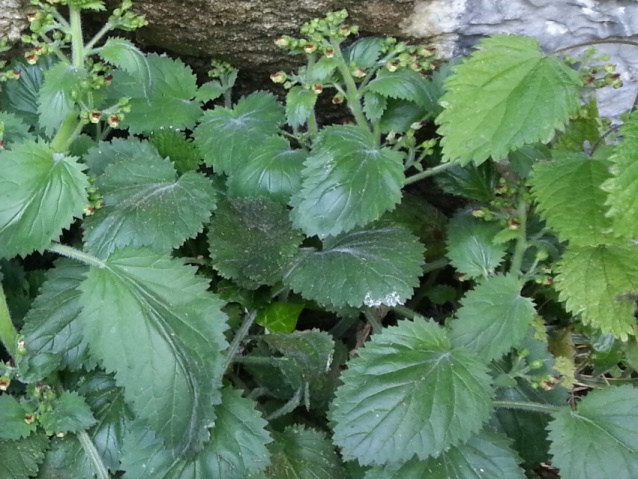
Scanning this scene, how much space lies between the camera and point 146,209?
1.42 meters

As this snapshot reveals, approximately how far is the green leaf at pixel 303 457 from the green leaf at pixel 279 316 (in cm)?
28

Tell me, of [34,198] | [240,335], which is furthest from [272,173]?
[34,198]

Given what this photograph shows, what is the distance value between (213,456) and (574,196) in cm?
93

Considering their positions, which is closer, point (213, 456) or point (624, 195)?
point (624, 195)

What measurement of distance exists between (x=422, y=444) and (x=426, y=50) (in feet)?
3.02

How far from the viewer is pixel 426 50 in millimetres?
1504

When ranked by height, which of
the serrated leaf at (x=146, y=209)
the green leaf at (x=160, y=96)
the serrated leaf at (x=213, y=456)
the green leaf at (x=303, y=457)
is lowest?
the green leaf at (x=303, y=457)

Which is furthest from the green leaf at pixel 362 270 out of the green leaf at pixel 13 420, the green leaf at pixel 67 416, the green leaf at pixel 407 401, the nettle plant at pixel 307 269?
the green leaf at pixel 13 420

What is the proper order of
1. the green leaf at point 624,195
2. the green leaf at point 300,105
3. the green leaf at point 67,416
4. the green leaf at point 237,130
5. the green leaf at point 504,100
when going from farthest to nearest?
the green leaf at point 237,130 → the green leaf at point 300,105 → the green leaf at point 67,416 → the green leaf at point 504,100 → the green leaf at point 624,195

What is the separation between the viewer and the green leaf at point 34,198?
1.30 m

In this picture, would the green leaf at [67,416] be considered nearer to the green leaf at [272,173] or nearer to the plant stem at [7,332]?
the plant stem at [7,332]

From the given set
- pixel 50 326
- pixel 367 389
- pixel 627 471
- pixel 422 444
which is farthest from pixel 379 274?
pixel 50 326

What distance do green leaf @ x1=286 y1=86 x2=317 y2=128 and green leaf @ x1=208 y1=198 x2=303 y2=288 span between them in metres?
0.21

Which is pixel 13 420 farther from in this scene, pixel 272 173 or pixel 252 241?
pixel 272 173
